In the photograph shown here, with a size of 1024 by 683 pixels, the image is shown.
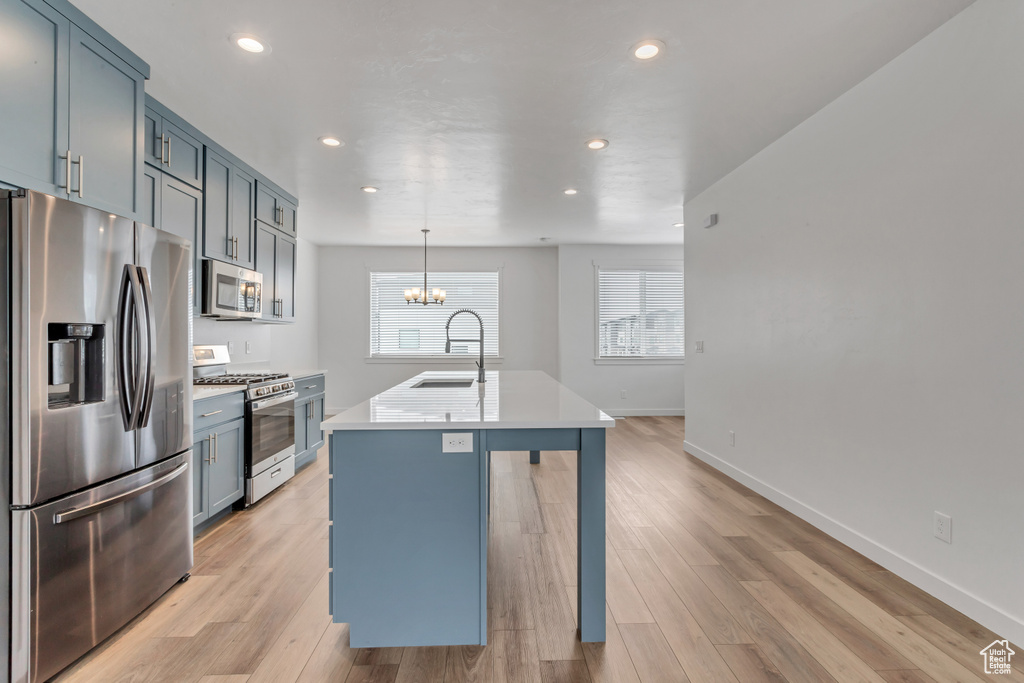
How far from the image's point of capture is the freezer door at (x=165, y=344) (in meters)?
2.11

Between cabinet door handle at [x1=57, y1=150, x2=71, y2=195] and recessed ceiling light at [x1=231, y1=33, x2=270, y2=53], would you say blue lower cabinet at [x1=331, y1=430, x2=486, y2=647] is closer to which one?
cabinet door handle at [x1=57, y1=150, x2=71, y2=195]

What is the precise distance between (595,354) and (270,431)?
15.3 feet

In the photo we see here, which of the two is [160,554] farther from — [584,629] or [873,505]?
[873,505]

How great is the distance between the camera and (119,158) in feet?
7.52

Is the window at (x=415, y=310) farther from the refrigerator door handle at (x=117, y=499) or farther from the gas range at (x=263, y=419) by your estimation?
the refrigerator door handle at (x=117, y=499)

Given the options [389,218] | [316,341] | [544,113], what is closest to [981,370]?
[544,113]

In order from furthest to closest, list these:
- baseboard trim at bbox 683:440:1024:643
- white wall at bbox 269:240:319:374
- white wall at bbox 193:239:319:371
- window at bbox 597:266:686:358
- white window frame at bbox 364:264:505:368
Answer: white window frame at bbox 364:264:505:368 → window at bbox 597:266:686:358 → white wall at bbox 269:240:319:374 → white wall at bbox 193:239:319:371 → baseboard trim at bbox 683:440:1024:643

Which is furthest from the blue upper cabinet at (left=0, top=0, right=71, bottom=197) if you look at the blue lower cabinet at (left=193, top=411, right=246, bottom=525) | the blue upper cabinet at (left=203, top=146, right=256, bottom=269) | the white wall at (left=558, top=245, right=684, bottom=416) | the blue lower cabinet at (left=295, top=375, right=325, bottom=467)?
the white wall at (left=558, top=245, right=684, bottom=416)

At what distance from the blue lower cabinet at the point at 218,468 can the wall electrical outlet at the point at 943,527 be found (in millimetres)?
3729

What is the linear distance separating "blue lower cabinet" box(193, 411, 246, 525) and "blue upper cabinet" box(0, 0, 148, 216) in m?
1.35

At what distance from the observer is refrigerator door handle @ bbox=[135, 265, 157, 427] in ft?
6.84

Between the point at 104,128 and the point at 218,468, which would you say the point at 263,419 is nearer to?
the point at 218,468

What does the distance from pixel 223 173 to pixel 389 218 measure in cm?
222

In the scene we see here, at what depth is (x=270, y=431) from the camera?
12.2ft
